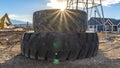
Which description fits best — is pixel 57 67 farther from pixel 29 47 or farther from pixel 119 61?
pixel 119 61

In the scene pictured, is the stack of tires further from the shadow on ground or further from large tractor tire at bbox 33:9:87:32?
the shadow on ground

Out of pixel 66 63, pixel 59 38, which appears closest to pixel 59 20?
pixel 59 38

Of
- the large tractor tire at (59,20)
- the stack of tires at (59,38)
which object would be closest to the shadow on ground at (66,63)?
the stack of tires at (59,38)

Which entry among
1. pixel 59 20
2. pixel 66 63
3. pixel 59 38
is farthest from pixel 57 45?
pixel 59 20

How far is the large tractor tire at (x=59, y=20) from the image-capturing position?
17.4 ft

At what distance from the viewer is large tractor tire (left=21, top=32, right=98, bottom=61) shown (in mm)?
4906

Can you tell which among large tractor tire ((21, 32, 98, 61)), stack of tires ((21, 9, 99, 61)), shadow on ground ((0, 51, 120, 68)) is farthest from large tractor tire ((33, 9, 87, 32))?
shadow on ground ((0, 51, 120, 68))

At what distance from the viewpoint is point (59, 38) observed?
194 inches

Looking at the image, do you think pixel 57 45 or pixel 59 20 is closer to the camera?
pixel 57 45

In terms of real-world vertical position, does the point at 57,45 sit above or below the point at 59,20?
below

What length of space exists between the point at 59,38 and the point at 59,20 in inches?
21.8

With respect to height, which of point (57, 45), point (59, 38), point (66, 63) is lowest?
point (66, 63)

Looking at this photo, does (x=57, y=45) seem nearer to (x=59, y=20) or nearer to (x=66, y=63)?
(x=66, y=63)

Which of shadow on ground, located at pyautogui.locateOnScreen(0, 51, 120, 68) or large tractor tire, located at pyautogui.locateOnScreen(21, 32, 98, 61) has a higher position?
large tractor tire, located at pyautogui.locateOnScreen(21, 32, 98, 61)
